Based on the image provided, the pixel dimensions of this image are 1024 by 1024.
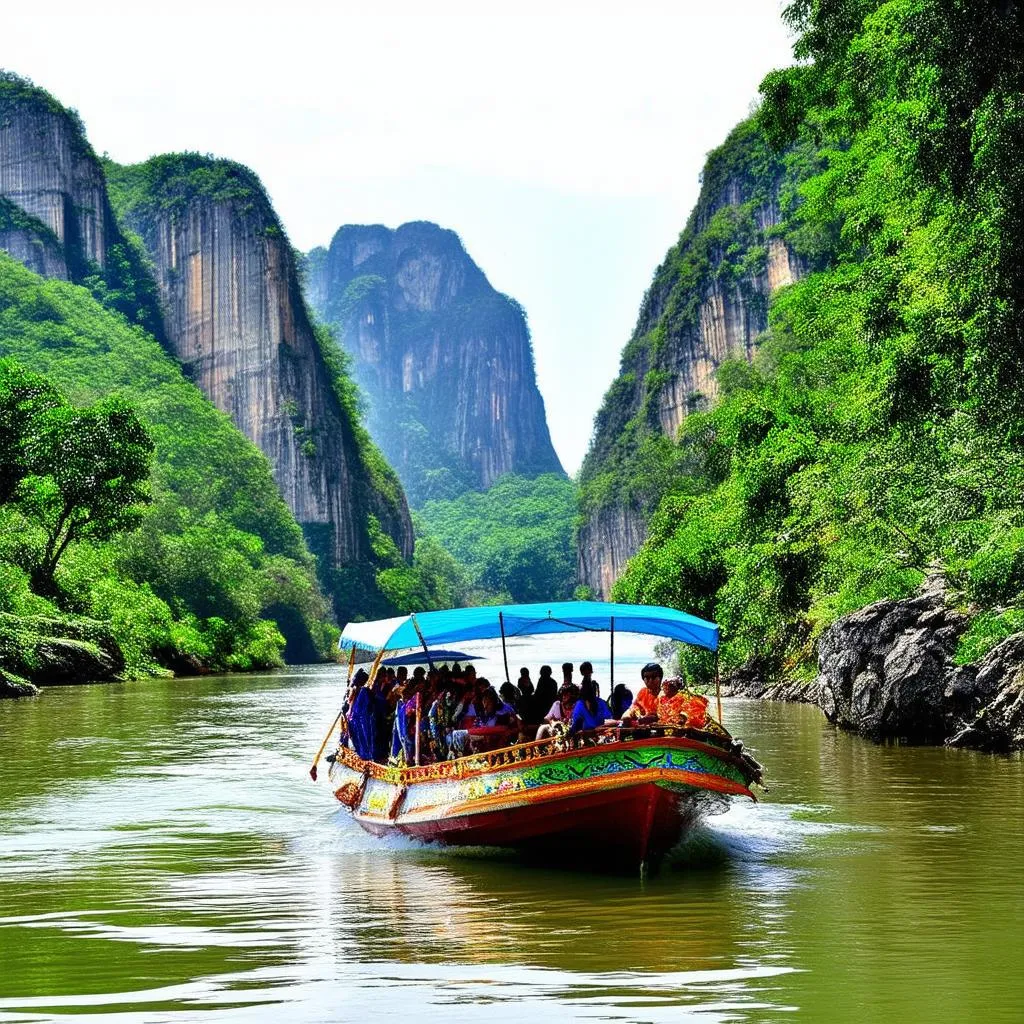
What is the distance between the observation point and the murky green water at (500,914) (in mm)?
7371

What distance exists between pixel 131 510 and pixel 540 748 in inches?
1578

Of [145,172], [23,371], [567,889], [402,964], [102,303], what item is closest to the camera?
Result: [402,964]

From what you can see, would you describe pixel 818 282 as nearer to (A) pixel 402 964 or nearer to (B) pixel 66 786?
(B) pixel 66 786

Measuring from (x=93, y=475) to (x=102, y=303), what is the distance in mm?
79043

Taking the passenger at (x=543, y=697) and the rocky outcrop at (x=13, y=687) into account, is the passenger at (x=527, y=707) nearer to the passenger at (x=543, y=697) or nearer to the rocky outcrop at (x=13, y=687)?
the passenger at (x=543, y=697)

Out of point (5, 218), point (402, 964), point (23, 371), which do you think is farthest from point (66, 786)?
point (5, 218)

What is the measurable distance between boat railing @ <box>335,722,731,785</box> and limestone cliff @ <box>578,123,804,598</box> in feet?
273

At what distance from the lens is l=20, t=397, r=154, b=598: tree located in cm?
4591

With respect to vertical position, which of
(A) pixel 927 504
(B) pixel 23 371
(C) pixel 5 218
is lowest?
(A) pixel 927 504

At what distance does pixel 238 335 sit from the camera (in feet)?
405

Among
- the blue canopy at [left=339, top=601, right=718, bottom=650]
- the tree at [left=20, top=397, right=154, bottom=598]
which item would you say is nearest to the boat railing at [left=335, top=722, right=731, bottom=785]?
the blue canopy at [left=339, top=601, right=718, bottom=650]

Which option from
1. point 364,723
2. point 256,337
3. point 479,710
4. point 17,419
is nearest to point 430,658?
point 364,723

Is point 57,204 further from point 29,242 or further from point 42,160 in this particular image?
point 29,242

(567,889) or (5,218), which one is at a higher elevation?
(5,218)
